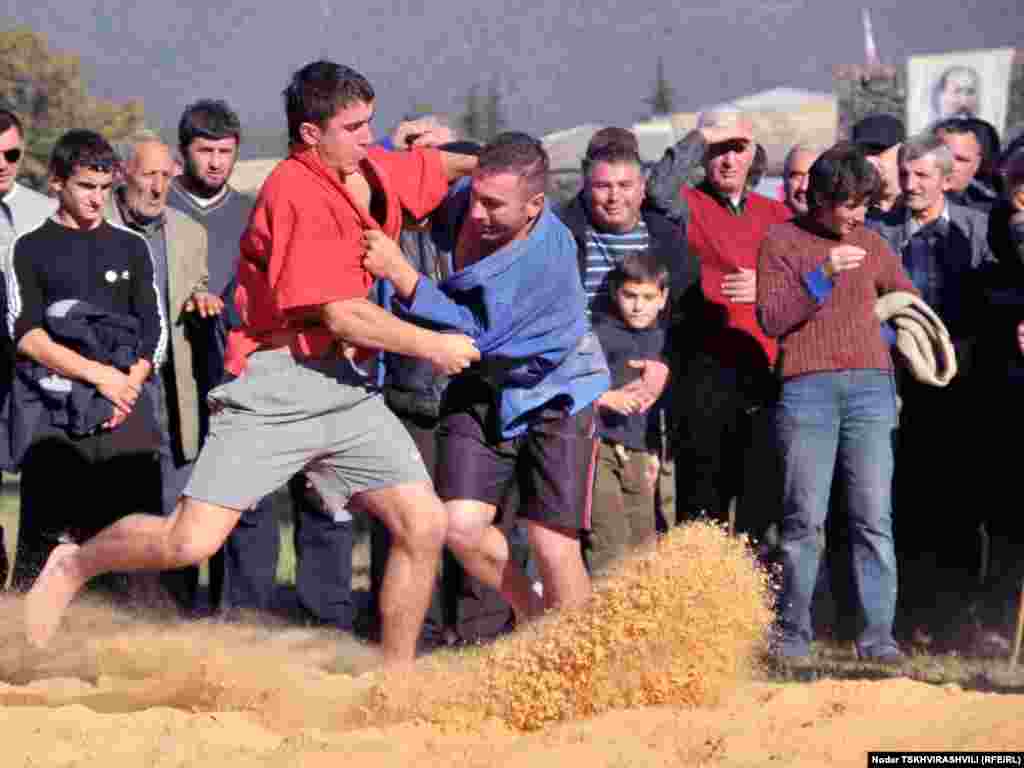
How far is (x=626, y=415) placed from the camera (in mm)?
6973

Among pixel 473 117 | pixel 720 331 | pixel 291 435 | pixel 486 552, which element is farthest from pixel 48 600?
pixel 473 117

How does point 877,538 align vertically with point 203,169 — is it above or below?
below

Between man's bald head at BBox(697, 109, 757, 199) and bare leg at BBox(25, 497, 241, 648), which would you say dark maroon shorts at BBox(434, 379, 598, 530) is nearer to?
bare leg at BBox(25, 497, 241, 648)

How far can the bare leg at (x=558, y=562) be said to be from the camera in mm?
5758

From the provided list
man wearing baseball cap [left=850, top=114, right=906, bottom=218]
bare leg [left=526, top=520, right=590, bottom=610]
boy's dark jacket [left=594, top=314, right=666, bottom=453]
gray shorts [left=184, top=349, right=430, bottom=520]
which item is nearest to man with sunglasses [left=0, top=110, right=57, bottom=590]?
gray shorts [left=184, top=349, right=430, bottom=520]

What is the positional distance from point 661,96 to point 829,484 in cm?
1005

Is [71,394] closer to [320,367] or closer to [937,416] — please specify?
[320,367]

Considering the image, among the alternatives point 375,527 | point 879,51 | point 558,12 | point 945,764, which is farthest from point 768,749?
point 879,51

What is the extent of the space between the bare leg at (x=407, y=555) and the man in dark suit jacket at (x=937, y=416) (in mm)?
2609

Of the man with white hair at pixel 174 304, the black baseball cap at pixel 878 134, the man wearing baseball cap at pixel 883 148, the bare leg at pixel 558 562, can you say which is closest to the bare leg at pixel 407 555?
the bare leg at pixel 558 562

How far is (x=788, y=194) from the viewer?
7.98m

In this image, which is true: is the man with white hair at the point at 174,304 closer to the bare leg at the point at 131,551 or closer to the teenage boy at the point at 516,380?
the bare leg at the point at 131,551

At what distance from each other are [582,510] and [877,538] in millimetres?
1569

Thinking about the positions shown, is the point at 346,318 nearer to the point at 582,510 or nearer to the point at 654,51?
the point at 582,510
